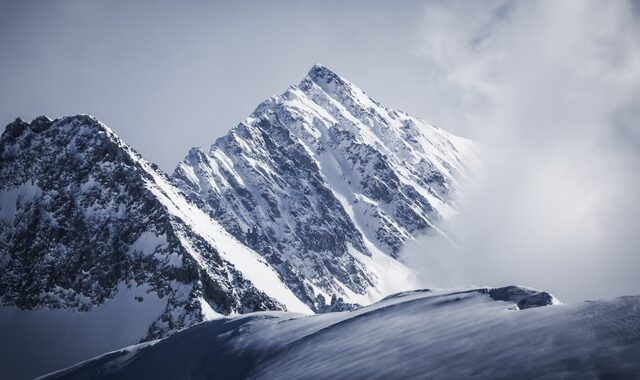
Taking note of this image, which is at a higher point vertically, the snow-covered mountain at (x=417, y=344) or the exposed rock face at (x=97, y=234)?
the exposed rock face at (x=97, y=234)

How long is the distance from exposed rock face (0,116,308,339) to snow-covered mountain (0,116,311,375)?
0.64 ft

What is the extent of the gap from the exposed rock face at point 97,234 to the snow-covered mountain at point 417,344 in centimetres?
4445

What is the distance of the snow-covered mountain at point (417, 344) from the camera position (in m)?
13.7

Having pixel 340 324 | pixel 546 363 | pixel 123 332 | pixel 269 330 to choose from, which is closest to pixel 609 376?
pixel 546 363

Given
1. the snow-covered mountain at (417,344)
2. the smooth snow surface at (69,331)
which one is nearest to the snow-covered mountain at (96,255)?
the smooth snow surface at (69,331)

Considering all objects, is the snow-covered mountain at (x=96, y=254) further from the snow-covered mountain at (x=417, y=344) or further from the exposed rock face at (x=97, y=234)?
the snow-covered mountain at (x=417, y=344)

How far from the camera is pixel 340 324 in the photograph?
2353 cm

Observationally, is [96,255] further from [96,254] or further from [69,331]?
[69,331]

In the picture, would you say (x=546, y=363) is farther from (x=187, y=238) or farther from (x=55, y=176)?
(x=55, y=176)

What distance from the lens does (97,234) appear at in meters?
85.9

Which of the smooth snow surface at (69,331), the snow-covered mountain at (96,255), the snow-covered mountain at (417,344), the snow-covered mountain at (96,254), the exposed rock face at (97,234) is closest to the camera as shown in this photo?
the snow-covered mountain at (417,344)

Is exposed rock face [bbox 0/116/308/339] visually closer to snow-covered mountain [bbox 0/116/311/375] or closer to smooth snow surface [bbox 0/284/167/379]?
snow-covered mountain [bbox 0/116/311/375]

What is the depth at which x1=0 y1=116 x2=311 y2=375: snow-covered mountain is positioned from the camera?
244ft

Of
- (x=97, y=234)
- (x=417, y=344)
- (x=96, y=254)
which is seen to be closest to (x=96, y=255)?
(x=96, y=254)
